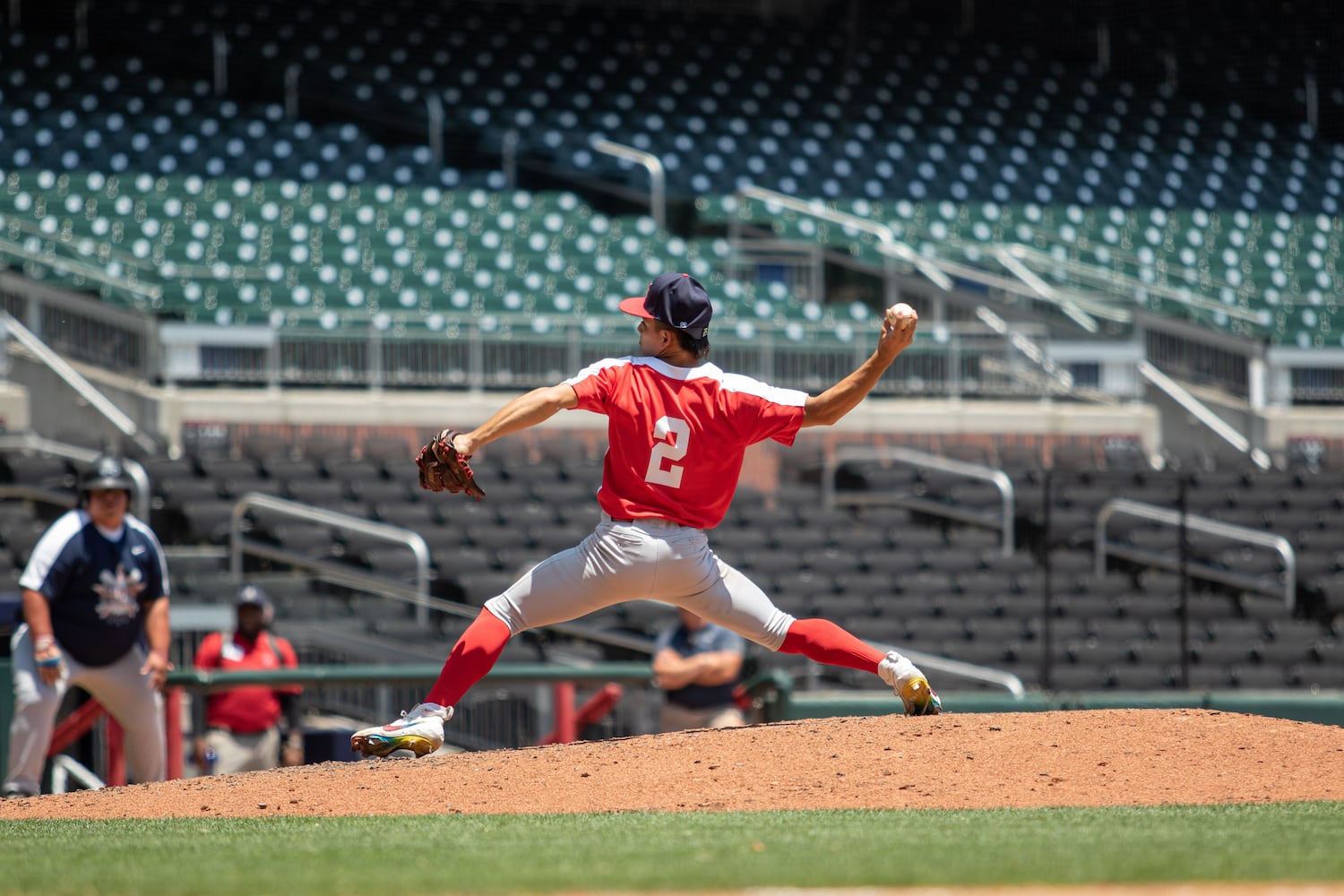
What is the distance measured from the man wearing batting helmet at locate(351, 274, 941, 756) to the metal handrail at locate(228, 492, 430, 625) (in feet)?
18.8

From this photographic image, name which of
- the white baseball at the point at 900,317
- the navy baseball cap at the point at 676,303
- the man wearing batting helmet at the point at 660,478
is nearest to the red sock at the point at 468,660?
the man wearing batting helmet at the point at 660,478

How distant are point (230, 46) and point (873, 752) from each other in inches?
772

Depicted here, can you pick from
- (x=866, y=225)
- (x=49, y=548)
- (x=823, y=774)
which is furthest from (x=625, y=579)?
(x=866, y=225)

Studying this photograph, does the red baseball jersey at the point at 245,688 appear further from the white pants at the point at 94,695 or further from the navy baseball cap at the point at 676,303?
the navy baseball cap at the point at 676,303

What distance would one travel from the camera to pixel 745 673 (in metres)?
10.4

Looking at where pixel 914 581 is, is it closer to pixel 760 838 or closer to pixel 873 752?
pixel 873 752

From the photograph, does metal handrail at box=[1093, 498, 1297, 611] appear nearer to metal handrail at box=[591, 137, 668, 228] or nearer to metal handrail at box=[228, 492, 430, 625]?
metal handrail at box=[228, 492, 430, 625]

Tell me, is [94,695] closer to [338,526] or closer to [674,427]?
[674,427]

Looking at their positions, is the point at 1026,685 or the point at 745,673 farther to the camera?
the point at 1026,685

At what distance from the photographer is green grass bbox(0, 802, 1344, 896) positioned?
3719 mm

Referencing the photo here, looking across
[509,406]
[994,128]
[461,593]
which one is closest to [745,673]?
[461,593]

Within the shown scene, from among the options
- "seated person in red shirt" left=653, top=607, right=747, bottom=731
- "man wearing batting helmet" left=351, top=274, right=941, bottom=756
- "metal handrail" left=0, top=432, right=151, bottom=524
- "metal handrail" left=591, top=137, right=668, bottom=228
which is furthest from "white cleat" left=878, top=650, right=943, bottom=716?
"metal handrail" left=591, top=137, right=668, bottom=228

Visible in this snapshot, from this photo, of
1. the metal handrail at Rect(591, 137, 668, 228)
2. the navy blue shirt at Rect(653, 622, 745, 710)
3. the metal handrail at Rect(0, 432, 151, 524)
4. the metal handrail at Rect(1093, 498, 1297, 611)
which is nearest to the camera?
the navy blue shirt at Rect(653, 622, 745, 710)

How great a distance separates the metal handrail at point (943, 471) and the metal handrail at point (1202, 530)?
28.8 inches
